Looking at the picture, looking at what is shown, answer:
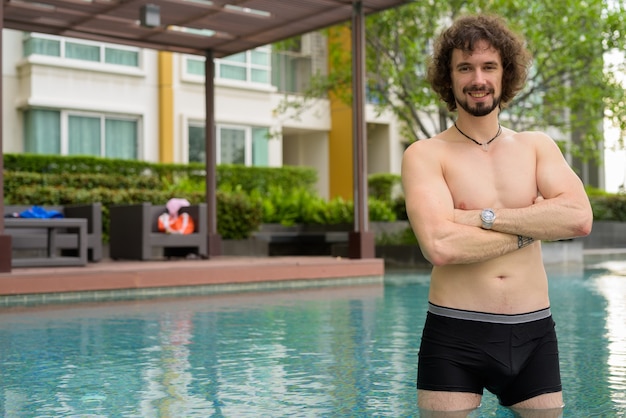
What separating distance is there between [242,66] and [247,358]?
17.7m

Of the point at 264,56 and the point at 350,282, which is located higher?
the point at 264,56

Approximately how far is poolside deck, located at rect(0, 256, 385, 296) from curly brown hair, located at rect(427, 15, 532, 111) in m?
6.43

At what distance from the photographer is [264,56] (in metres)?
22.7

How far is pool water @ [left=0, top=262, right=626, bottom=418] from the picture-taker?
12.3 ft

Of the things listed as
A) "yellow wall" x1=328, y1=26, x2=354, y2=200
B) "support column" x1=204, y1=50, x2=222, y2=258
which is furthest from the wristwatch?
"yellow wall" x1=328, y1=26, x2=354, y2=200

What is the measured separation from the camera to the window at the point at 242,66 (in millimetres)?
21250

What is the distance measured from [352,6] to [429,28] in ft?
17.2

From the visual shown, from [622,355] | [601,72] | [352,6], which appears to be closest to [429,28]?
[601,72]

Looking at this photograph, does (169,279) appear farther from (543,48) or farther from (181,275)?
(543,48)

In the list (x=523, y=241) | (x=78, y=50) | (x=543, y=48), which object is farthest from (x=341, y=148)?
(x=523, y=241)

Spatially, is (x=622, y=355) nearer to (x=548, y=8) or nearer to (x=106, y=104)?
(x=548, y=8)

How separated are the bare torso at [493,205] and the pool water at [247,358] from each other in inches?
34.8

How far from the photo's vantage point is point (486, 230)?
261cm

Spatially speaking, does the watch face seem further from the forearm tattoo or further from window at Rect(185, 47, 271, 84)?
window at Rect(185, 47, 271, 84)
